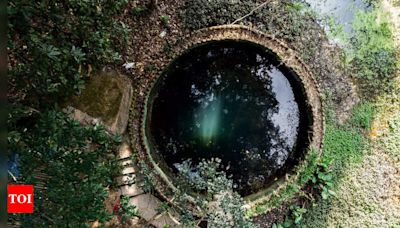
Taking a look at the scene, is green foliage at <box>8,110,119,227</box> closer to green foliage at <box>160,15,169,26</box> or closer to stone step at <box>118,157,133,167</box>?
stone step at <box>118,157,133,167</box>

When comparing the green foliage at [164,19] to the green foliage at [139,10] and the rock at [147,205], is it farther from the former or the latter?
the rock at [147,205]

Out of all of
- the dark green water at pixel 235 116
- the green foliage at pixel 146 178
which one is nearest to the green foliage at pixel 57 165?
the green foliage at pixel 146 178

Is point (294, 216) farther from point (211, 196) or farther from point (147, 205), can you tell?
point (147, 205)

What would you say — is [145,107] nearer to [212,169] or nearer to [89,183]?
[212,169]

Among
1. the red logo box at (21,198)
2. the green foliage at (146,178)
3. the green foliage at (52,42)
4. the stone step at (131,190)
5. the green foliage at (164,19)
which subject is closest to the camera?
the green foliage at (52,42)

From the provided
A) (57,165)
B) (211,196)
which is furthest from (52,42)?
(211,196)

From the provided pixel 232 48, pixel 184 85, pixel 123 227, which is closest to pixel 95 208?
pixel 123 227
